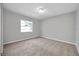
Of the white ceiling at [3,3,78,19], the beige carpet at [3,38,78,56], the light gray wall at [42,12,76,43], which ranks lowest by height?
the beige carpet at [3,38,78,56]

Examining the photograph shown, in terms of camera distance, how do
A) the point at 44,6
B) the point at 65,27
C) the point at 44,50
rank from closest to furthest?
the point at 65,27 → the point at 44,6 → the point at 44,50

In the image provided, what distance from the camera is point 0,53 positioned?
1.11 meters

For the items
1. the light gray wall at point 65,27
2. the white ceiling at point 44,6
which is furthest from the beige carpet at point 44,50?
the white ceiling at point 44,6

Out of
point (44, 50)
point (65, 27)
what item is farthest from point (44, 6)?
point (44, 50)

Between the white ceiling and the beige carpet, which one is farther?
the beige carpet

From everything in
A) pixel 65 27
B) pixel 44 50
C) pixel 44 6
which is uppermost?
pixel 44 6

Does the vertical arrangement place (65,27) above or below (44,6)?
below

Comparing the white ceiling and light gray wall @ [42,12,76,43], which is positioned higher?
the white ceiling

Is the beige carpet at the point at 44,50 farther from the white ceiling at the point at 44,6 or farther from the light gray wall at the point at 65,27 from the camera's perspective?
the white ceiling at the point at 44,6

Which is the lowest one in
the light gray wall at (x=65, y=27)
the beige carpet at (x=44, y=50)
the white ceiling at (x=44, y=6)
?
the beige carpet at (x=44, y=50)

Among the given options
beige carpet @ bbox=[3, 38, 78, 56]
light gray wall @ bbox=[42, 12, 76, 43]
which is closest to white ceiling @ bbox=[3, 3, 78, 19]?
light gray wall @ bbox=[42, 12, 76, 43]

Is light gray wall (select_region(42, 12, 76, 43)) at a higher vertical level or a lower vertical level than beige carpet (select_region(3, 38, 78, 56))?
higher

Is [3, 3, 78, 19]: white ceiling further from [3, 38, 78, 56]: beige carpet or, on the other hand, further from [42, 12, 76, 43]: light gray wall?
[3, 38, 78, 56]: beige carpet

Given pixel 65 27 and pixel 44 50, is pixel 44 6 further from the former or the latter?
pixel 44 50
